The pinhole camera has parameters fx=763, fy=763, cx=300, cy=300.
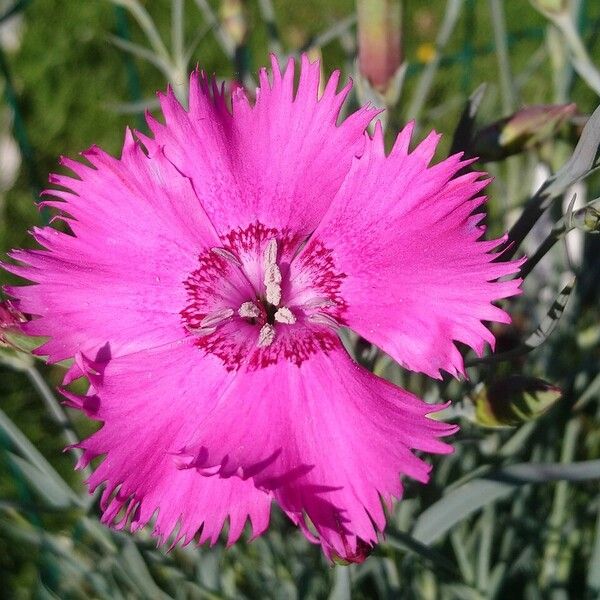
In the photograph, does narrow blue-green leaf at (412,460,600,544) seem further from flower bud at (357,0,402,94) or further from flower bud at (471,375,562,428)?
flower bud at (357,0,402,94)

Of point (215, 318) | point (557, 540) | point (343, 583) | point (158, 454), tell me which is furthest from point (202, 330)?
point (557, 540)

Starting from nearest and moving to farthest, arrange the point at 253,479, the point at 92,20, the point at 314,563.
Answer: the point at 253,479 < the point at 314,563 < the point at 92,20

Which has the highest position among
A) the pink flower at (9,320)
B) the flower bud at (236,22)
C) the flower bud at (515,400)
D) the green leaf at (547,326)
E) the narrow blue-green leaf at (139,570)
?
the flower bud at (236,22)

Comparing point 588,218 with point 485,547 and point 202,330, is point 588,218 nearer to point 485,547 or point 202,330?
point 202,330

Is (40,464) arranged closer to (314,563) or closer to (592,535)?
(314,563)

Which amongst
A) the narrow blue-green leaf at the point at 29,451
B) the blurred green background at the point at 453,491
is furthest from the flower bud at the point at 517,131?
the narrow blue-green leaf at the point at 29,451

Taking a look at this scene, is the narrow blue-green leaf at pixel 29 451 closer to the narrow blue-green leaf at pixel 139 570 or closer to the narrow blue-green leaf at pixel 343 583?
the narrow blue-green leaf at pixel 139 570

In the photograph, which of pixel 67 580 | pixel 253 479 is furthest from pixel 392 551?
pixel 67 580
